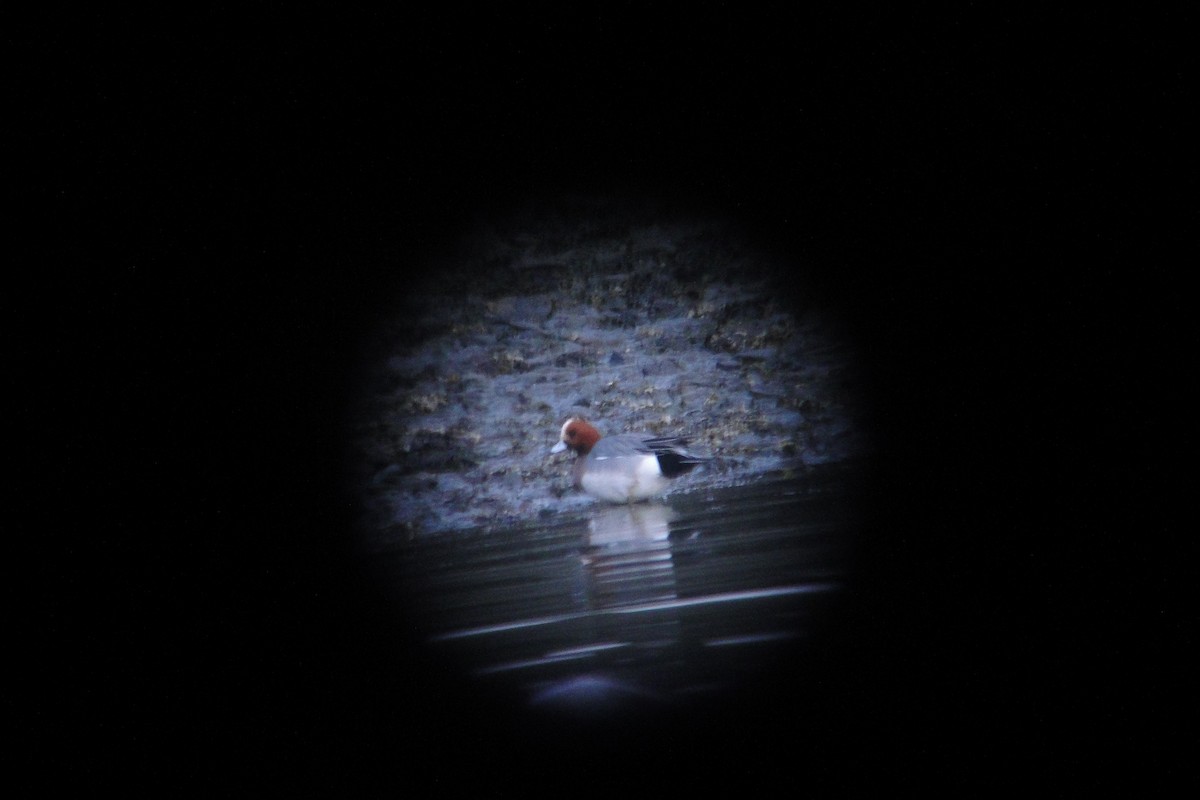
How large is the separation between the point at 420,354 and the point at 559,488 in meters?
0.75

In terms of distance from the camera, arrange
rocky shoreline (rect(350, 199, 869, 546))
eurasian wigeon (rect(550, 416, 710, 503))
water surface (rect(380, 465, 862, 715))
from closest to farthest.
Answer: water surface (rect(380, 465, 862, 715)), eurasian wigeon (rect(550, 416, 710, 503)), rocky shoreline (rect(350, 199, 869, 546))

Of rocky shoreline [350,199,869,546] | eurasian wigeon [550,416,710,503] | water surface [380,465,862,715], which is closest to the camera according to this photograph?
water surface [380,465,862,715]

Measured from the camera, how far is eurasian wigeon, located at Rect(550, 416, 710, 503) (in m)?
2.47

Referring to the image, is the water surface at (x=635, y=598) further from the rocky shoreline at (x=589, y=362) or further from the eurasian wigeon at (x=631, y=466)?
the rocky shoreline at (x=589, y=362)

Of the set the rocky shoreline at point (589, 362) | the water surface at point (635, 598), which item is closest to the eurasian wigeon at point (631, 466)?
the water surface at point (635, 598)

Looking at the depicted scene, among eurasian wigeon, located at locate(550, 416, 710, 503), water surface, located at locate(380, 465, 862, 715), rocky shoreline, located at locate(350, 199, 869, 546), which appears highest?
rocky shoreline, located at locate(350, 199, 869, 546)

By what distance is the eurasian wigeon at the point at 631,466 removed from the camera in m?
2.47

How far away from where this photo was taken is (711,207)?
3.10 meters

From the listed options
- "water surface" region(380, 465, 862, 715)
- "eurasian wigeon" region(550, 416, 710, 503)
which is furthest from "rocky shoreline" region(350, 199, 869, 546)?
"water surface" region(380, 465, 862, 715)

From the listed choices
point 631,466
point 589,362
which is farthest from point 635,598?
point 589,362

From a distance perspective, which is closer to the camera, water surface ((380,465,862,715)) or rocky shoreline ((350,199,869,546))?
water surface ((380,465,862,715))

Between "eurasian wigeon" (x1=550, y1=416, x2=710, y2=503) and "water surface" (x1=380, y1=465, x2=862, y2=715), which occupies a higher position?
"eurasian wigeon" (x1=550, y1=416, x2=710, y2=503)

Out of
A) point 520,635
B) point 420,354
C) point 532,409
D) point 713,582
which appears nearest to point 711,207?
point 532,409

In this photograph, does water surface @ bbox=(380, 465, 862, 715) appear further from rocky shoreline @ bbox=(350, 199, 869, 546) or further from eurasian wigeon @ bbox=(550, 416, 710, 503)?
rocky shoreline @ bbox=(350, 199, 869, 546)
